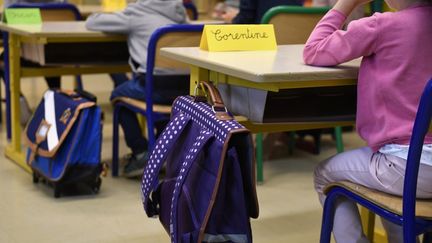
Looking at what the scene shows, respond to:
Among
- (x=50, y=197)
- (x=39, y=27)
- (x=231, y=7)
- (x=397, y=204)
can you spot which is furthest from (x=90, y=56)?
(x=397, y=204)

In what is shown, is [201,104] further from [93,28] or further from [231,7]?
[231,7]

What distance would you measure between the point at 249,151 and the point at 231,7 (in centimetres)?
299

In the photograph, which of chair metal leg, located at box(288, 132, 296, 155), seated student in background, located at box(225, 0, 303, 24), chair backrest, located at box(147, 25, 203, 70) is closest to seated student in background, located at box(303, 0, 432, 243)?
chair backrest, located at box(147, 25, 203, 70)

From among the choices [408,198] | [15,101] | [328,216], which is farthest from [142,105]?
[408,198]

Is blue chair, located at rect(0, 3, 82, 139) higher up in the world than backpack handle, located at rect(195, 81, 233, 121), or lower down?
lower down

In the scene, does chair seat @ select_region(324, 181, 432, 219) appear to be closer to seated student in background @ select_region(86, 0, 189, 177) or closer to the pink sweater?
the pink sweater

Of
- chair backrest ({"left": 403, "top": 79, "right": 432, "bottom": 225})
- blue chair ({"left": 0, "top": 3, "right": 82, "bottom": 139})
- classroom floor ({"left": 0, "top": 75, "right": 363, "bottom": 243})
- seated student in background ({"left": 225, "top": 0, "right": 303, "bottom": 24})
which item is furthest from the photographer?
blue chair ({"left": 0, "top": 3, "right": 82, "bottom": 139})

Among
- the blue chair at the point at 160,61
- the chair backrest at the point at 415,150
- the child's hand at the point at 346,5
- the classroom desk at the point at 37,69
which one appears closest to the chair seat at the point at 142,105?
the blue chair at the point at 160,61

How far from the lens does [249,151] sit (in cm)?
155

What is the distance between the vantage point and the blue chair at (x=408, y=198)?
1387 millimetres

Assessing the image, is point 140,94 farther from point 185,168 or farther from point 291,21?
point 185,168

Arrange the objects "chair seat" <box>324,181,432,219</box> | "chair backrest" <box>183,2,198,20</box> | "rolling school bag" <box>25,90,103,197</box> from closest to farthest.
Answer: "chair seat" <box>324,181,432,219</box> < "rolling school bag" <box>25,90,103,197</box> < "chair backrest" <box>183,2,198,20</box>

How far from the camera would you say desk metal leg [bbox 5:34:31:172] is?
3.16m

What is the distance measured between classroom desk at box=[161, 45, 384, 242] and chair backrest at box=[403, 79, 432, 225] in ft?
1.02
